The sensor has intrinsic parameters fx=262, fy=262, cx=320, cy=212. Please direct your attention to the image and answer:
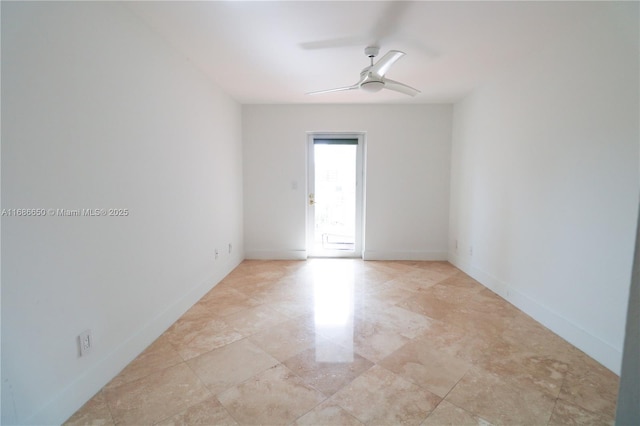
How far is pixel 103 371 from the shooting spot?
1.58 m

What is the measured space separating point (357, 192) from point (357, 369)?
2990 millimetres

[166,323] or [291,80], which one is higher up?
[291,80]

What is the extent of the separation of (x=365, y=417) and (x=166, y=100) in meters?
2.65

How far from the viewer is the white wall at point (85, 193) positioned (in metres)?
1.16

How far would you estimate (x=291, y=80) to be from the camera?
3055 mm

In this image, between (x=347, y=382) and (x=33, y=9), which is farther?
(x=347, y=382)

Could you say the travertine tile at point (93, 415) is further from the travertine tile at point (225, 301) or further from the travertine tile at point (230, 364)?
the travertine tile at point (225, 301)

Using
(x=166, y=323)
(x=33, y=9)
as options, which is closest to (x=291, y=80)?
(x=33, y=9)

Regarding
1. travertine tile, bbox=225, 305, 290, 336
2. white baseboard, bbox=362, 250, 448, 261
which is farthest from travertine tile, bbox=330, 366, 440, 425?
white baseboard, bbox=362, 250, 448, 261

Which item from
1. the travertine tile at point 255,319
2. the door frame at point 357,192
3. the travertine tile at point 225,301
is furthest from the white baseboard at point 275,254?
the travertine tile at point 255,319

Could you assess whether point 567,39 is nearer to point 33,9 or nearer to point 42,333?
point 33,9

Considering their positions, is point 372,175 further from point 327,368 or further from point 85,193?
point 85,193

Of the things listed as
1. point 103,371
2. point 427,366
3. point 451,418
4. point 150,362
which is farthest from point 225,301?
point 451,418

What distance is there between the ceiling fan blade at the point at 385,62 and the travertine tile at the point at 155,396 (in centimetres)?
258
